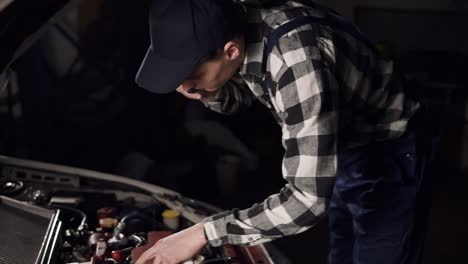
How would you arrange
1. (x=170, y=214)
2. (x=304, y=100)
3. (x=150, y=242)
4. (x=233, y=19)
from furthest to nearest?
(x=170, y=214), (x=150, y=242), (x=233, y=19), (x=304, y=100)

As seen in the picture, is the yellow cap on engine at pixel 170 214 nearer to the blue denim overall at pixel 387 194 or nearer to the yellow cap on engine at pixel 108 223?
the yellow cap on engine at pixel 108 223

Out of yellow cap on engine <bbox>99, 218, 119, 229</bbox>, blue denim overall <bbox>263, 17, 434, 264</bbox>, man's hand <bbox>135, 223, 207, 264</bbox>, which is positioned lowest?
blue denim overall <bbox>263, 17, 434, 264</bbox>

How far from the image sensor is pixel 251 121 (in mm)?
2971

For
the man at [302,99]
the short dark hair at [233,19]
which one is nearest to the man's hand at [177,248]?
the man at [302,99]

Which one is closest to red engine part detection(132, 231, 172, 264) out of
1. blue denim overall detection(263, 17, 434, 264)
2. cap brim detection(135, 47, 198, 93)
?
cap brim detection(135, 47, 198, 93)

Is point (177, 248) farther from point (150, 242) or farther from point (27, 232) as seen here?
point (27, 232)

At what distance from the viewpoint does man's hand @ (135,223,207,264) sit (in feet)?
3.42

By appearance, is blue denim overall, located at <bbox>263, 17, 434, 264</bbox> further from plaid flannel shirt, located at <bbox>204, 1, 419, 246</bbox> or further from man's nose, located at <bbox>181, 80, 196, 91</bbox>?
man's nose, located at <bbox>181, 80, 196, 91</bbox>

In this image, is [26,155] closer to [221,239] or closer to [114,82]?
[114,82]

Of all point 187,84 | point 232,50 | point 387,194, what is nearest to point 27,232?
point 187,84

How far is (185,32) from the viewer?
100cm

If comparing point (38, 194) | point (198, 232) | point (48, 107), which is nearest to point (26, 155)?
point (48, 107)

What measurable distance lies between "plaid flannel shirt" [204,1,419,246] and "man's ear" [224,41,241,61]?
0.03 metres

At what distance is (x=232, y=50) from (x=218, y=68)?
46mm
